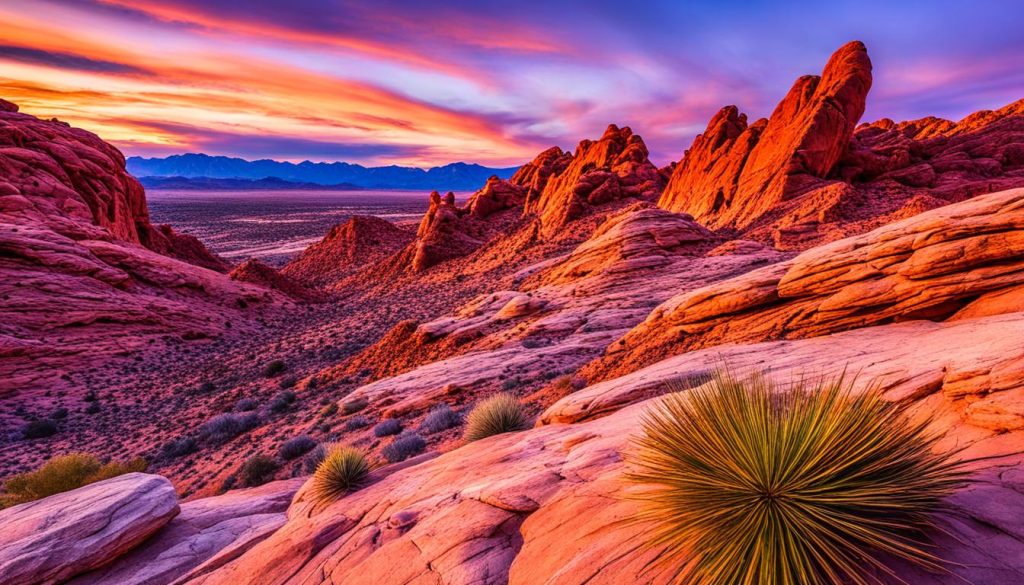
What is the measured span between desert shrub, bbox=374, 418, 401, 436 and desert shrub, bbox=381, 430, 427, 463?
5.03 feet

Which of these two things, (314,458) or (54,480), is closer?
(54,480)

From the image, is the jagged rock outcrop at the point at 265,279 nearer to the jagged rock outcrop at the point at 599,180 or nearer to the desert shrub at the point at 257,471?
the jagged rock outcrop at the point at 599,180

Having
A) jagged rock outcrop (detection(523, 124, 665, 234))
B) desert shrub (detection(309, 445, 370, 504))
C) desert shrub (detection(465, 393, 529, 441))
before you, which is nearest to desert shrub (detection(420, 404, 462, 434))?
desert shrub (detection(465, 393, 529, 441))

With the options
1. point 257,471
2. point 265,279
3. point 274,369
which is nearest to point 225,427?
point 257,471

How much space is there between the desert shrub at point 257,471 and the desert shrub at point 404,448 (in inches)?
138

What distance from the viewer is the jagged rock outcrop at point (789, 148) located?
3075cm

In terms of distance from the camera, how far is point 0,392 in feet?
64.5

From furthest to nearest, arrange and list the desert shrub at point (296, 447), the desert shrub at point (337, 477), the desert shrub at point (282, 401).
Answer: the desert shrub at point (282, 401)
the desert shrub at point (296, 447)
the desert shrub at point (337, 477)

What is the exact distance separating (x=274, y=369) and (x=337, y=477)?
56.9ft

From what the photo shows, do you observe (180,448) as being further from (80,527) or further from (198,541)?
(198,541)

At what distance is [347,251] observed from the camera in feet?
173

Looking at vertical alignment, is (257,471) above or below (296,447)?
below

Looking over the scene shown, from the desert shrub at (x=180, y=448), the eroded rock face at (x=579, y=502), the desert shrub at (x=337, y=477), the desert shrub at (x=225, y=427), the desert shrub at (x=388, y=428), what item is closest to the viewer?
the eroded rock face at (x=579, y=502)

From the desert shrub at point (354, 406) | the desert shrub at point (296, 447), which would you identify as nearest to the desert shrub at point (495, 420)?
the desert shrub at point (296, 447)
